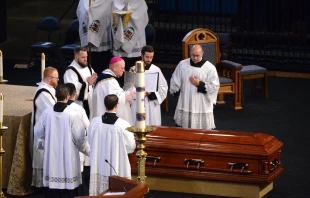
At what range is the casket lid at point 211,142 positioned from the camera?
10.1 meters

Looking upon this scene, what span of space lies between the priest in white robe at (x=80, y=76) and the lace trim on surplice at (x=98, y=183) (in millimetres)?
2055

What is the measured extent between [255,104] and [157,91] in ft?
12.0

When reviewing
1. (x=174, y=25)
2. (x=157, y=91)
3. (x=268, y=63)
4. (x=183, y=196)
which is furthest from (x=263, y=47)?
(x=183, y=196)

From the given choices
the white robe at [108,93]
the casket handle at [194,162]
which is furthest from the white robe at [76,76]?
the casket handle at [194,162]

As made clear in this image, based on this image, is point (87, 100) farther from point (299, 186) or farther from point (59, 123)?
point (299, 186)

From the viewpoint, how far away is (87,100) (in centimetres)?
1181

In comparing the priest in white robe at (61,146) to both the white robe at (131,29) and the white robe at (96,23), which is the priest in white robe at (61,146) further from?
the white robe at (96,23)

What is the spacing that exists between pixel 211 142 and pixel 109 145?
134cm

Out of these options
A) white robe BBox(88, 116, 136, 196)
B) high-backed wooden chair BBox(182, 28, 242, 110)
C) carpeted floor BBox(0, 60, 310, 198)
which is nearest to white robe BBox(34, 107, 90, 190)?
white robe BBox(88, 116, 136, 196)

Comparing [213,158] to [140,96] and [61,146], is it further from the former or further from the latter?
[140,96]

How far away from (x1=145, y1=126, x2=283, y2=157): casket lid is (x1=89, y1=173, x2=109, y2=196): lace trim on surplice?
0.92m

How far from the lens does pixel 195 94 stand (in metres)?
11.9

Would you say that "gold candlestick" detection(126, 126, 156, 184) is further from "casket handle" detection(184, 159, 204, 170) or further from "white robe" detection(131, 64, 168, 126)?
"white robe" detection(131, 64, 168, 126)

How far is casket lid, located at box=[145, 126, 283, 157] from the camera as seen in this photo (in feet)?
33.2
